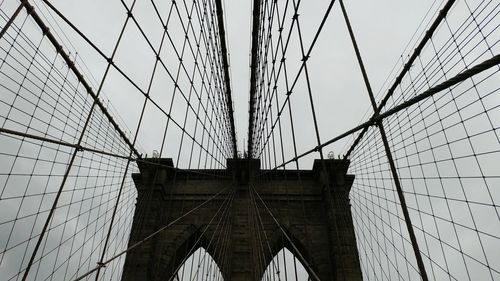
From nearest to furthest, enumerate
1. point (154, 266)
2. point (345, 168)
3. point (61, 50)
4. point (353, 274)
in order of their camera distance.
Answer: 1. point (61, 50)
2. point (353, 274)
3. point (154, 266)
4. point (345, 168)

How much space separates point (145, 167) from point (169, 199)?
6.68ft

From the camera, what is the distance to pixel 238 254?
13461 mm

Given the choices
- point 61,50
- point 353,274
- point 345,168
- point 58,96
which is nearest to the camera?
point 61,50

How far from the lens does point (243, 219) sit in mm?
14680

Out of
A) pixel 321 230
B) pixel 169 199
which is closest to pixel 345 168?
pixel 321 230

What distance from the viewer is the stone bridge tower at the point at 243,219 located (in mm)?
12734

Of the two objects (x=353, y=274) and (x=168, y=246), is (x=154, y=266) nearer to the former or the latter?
(x=168, y=246)

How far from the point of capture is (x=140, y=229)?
13.6 metres

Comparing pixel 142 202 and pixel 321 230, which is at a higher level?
pixel 142 202

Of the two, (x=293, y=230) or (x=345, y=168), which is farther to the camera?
(x=345, y=168)

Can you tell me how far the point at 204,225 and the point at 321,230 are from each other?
571 centimetres

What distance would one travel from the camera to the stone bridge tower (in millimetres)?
12734

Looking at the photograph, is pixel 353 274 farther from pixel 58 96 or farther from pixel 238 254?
pixel 58 96

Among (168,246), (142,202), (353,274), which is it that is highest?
(142,202)
